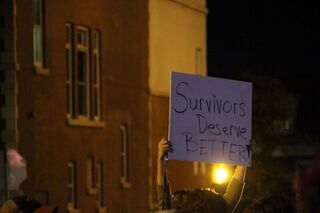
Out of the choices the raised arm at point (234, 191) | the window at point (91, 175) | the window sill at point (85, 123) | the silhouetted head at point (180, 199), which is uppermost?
the window sill at point (85, 123)

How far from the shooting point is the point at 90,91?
23.1 metres

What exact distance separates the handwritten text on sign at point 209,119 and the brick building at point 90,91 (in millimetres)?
14194

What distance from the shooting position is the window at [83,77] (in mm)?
22312

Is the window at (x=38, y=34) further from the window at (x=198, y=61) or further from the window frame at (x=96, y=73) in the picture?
the window at (x=198, y=61)

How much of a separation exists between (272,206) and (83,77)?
18818 millimetres

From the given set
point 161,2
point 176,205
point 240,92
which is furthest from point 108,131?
point 176,205

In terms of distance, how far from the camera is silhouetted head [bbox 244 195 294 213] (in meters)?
4.36

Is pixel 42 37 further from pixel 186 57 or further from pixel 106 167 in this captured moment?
pixel 186 57

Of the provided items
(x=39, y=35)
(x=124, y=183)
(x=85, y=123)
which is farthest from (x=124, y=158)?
(x=39, y=35)

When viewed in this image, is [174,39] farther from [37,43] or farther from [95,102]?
[37,43]

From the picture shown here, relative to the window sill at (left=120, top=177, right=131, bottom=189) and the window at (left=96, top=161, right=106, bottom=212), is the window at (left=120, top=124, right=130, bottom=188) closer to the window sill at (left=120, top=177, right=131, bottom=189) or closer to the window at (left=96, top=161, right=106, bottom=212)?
the window sill at (left=120, top=177, right=131, bottom=189)

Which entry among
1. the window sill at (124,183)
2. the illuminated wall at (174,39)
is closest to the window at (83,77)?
the window sill at (124,183)

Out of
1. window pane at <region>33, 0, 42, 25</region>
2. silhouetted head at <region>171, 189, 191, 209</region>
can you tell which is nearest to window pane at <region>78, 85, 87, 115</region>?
window pane at <region>33, 0, 42, 25</region>

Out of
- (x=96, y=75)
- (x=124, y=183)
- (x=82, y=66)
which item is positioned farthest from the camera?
(x=124, y=183)
